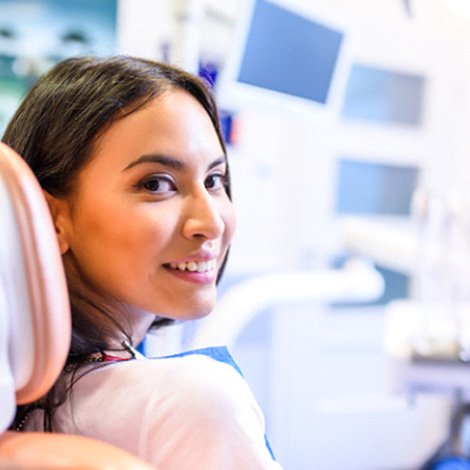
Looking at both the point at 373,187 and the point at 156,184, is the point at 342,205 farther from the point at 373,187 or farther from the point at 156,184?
the point at 156,184

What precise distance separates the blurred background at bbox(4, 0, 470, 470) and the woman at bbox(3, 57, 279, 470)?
1055 millimetres

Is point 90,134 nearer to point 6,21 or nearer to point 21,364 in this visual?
point 21,364

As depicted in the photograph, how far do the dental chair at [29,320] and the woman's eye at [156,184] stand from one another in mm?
205

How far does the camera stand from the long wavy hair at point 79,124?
0.74 metres

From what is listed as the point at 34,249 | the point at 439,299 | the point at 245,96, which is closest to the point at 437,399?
the point at 439,299

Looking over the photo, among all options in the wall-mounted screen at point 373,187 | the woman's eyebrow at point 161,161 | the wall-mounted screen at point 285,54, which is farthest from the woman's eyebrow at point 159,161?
the wall-mounted screen at point 373,187

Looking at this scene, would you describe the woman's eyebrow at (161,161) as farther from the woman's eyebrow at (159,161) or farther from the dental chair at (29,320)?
the dental chair at (29,320)

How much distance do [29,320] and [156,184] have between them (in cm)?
26

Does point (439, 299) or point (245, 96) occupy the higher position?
point (245, 96)

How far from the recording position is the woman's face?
0.73 meters

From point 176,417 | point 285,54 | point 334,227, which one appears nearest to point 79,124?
point 176,417

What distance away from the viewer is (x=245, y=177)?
104 inches

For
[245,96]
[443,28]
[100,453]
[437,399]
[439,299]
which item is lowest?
[437,399]

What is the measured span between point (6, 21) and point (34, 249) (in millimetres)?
1745
